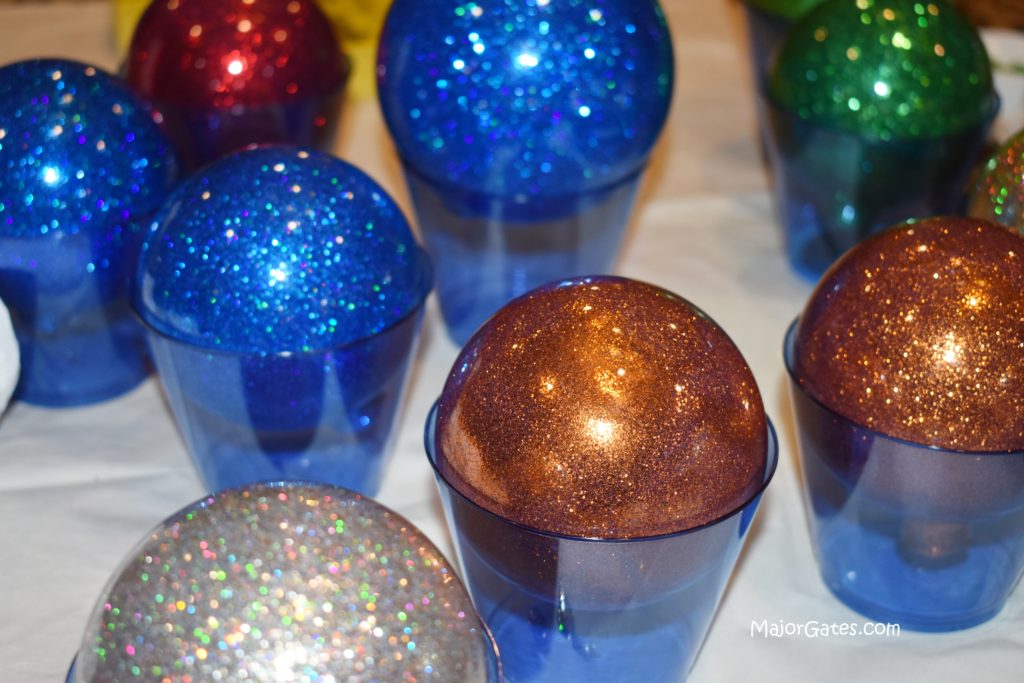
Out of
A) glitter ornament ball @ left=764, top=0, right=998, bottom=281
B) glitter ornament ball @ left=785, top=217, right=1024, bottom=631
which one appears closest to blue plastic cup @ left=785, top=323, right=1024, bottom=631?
glitter ornament ball @ left=785, top=217, right=1024, bottom=631

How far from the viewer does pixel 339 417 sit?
66cm

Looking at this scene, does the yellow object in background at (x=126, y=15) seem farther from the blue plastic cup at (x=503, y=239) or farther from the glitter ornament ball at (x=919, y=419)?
the glitter ornament ball at (x=919, y=419)

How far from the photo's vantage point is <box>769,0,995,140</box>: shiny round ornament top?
0.80 meters

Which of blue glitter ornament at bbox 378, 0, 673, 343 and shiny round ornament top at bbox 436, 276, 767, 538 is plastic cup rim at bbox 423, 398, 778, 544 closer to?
shiny round ornament top at bbox 436, 276, 767, 538

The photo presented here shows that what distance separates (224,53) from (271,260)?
267 mm

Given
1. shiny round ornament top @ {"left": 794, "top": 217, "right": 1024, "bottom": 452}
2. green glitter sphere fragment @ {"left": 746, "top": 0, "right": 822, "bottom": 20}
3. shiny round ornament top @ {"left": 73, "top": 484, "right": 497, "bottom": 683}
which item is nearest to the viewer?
shiny round ornament top @ {"left": 73, "top": 484, "right": 497, "bottom": 683}

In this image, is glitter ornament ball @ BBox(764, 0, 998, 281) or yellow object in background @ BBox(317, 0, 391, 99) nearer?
glitter ornament ball @ BBox(764, 0, 998, 281)

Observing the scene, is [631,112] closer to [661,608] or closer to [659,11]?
[659,11]

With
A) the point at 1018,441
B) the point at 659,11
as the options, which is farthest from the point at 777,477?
the point at 659,11

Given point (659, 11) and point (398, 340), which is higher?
point (659, 11)

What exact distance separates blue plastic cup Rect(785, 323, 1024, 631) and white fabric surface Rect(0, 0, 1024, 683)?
15 mm

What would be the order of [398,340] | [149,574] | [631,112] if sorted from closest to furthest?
[149,574]
[398,340]
[631,112]

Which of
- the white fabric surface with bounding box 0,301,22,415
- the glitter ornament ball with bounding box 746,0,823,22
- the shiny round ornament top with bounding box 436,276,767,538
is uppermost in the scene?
the shiny round ornament top with bounding box 436,276,767,538

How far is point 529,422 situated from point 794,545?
0.24m
